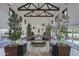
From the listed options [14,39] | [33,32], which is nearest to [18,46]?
[14,39]

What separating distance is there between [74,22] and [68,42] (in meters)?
1.11

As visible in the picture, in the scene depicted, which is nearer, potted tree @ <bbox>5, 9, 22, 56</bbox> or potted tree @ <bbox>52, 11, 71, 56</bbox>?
potted tree @ <bbox>52, 11, 71, 56</bbox>

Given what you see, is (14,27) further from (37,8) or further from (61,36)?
(37,8)

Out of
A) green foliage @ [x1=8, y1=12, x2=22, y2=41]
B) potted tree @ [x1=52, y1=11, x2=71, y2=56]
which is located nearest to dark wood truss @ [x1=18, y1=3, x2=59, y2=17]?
potted tree @ [x1=52, y1=11, x2=71, y2=56]

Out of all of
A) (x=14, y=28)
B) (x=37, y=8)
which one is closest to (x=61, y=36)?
(x=14, y=28)

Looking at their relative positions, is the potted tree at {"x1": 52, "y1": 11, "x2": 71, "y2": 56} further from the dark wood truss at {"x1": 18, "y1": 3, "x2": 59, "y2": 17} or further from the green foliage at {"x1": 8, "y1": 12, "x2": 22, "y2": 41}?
Answer: the dark wood truss at {"x1": 18, "y1": 3, "x2": 59, "y2": 17}

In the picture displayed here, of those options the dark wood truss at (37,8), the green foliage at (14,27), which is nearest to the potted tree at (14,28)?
the green foliage at (14,27)

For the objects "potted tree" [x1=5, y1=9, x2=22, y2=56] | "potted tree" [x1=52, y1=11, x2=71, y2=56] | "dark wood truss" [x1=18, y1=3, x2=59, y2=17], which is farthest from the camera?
"dark wood truss" [x1=18, y1=3, x2=59, y2=17]

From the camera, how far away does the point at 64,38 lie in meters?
6.79

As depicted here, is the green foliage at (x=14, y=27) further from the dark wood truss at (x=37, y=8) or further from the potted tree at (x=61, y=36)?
the dark wood truss at (x=37, y=8)

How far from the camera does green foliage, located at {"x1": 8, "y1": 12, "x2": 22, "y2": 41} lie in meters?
6.30

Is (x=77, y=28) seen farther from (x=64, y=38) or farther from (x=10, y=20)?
(x=10, y=20)

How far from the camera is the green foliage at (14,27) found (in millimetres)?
6305

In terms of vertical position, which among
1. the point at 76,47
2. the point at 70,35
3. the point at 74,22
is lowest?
the point at 76,47
